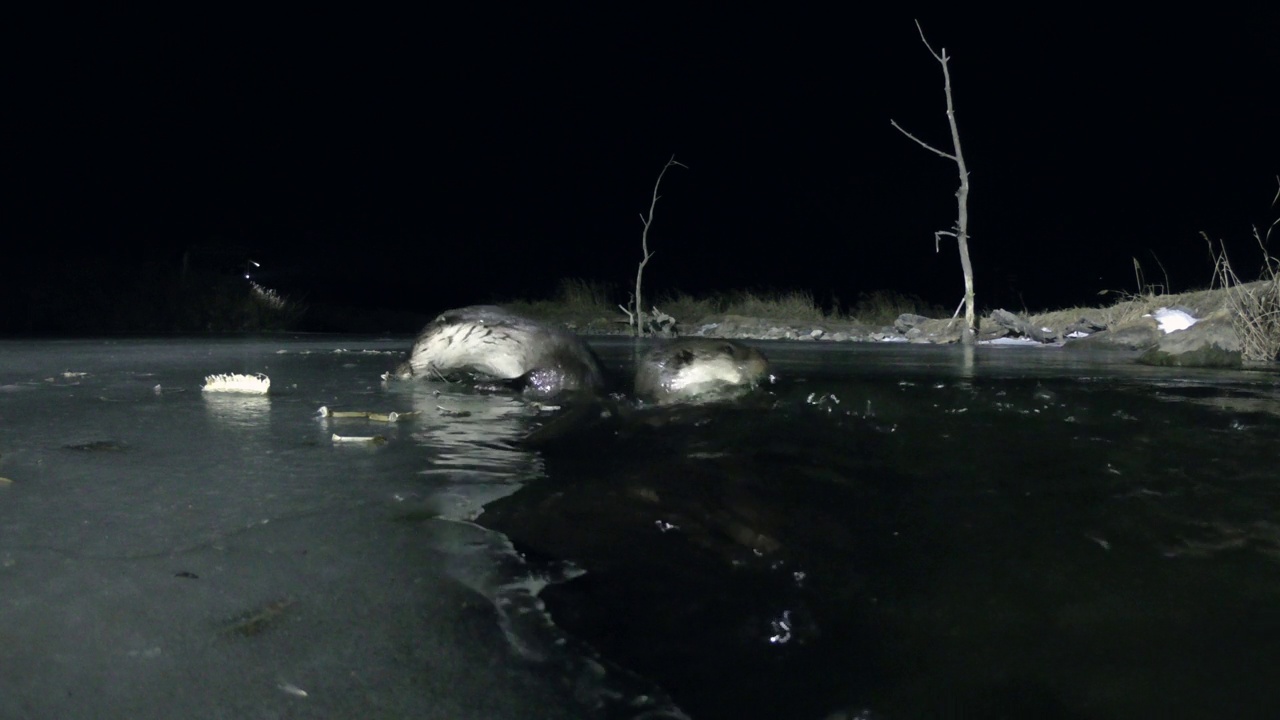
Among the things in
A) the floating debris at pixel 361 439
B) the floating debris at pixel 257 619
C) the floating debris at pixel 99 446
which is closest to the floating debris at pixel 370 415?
the floating debris at pixel 361 439

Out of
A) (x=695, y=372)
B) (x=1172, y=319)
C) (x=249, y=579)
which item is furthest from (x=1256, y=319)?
(x=249, y=579)

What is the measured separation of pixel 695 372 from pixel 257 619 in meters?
3.84

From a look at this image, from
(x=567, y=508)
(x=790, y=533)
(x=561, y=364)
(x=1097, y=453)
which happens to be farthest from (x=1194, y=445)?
(x=561, y=364)

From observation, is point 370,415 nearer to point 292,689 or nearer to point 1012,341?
point 292,689

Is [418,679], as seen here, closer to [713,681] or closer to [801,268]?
[713,681]

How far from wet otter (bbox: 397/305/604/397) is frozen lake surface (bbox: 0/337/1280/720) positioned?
6.42ft

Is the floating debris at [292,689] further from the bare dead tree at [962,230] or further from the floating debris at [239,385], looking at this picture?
the bare dead tree at [962,230]

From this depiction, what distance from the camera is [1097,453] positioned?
128 inches

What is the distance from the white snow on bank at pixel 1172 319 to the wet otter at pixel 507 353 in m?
10.1

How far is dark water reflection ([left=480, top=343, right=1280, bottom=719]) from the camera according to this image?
58.2 inches

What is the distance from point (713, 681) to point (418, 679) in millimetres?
488

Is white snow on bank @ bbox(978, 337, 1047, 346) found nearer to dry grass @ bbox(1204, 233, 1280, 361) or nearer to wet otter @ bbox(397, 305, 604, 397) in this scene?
dry grass @ bbox(1204, 233, 1280, 361)

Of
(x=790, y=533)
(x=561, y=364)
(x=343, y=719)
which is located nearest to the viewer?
(x=343, y=719)

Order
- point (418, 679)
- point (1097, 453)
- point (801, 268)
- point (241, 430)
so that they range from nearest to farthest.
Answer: point (418, 679) → point (1097, 453) → point (241, 430) → point (801, 268)
